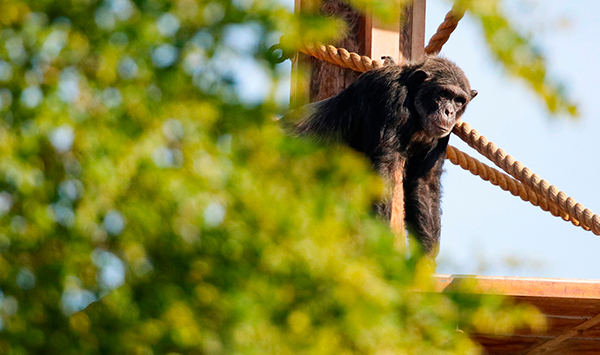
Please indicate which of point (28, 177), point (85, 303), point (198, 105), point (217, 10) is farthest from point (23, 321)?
point (217, 10)

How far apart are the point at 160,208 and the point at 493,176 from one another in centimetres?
482

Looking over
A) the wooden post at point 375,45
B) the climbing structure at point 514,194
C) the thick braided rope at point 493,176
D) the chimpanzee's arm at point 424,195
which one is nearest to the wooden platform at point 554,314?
the climbing structure at point 514,194

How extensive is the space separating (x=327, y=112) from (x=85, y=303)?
4.22 meters

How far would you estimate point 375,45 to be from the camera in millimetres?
4902

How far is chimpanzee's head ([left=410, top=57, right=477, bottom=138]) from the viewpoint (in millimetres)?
5047

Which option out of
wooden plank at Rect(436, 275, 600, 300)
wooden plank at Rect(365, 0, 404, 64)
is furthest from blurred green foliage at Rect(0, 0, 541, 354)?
wooden plank at Rect(365, 0, 404, 64)

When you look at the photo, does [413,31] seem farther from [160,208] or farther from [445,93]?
[160,208]

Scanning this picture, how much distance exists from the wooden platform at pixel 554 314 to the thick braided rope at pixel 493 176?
1409mm

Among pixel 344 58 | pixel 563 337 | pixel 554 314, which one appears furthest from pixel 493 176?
pixel 554 314

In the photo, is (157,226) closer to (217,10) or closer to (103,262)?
(103,262)

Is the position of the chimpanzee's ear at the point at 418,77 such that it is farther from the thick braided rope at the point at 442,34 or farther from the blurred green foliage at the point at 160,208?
the blurred green foliage at the point at 160,208

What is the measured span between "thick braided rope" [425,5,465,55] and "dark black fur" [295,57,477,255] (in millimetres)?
116

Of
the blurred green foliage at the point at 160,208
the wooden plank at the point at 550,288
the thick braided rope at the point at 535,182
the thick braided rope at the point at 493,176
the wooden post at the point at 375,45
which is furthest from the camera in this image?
the thick braided rope at the point at 493,176

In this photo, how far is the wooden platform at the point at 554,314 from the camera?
333 centimetres
